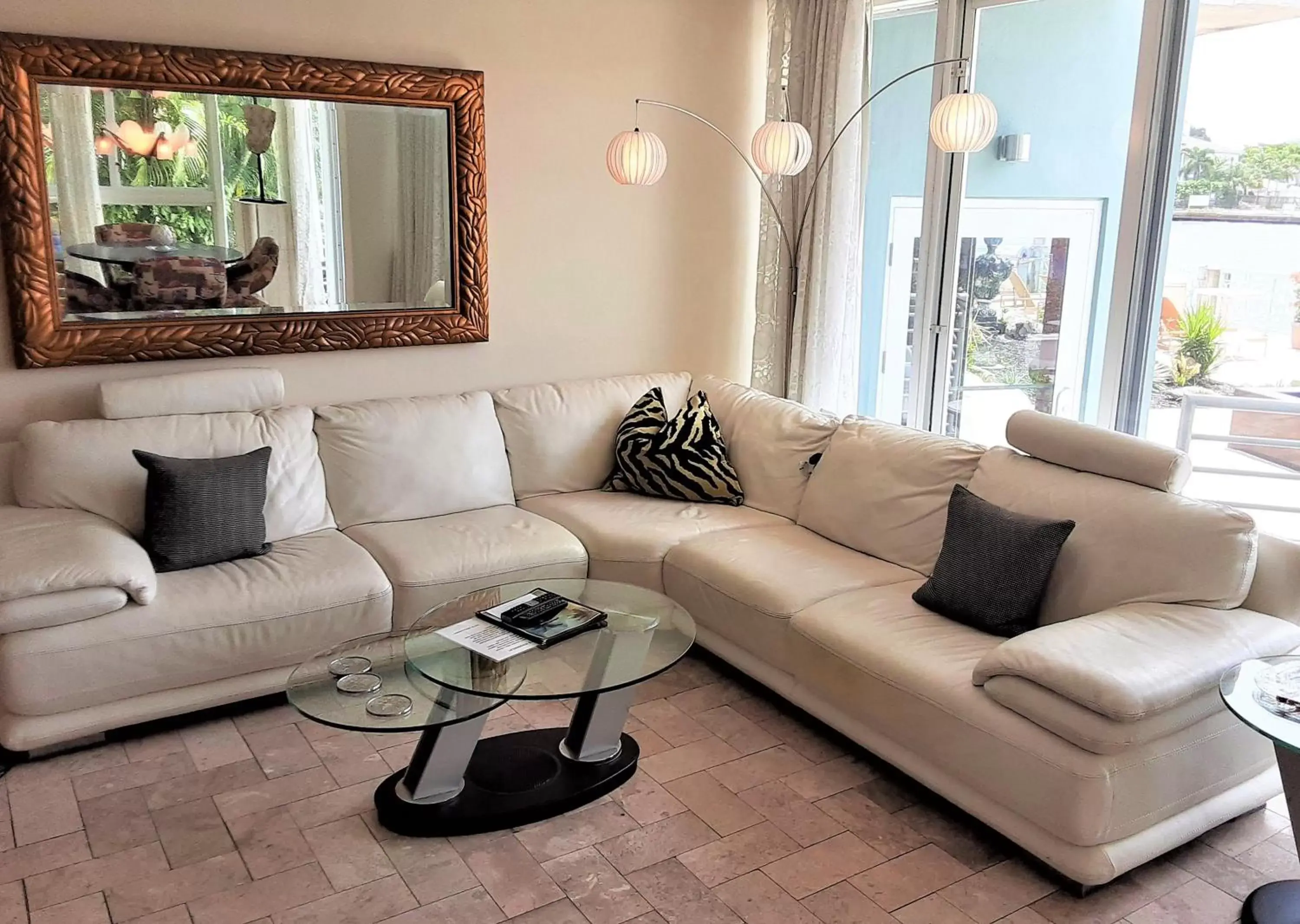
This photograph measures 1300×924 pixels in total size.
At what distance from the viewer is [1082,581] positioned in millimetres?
2955

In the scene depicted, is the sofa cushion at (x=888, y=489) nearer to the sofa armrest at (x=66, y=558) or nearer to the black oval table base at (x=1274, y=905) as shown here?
the black oval table base at (x=1274, y=905)

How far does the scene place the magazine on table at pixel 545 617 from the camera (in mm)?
2742

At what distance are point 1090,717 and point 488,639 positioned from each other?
146cm

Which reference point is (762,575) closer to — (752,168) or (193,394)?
(193,394)

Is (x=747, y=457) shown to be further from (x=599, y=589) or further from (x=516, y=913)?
(x=516, y=913)

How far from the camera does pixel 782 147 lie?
13.0 ft

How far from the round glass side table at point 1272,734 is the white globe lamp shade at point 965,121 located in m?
1.87

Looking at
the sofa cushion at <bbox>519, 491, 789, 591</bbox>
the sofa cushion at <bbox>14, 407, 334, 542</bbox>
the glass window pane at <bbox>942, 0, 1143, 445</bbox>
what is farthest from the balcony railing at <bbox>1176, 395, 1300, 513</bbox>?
the sofa cushion at <bbox>14, 407, 334, 542</bbox>

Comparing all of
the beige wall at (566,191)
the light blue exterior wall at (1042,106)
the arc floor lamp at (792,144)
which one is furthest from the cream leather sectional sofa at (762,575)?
the light blue exterior wall at (1042,106)

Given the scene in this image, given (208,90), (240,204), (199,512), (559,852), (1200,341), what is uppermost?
(208,90)

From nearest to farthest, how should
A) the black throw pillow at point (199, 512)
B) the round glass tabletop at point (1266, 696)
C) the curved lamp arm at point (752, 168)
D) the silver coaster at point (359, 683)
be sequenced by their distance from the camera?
1. the round glass tabletop at point (1266, 696)
2. the silver coaster at point (359, 683)
3. the black throw pillow at point (199, 512)
4. the curved lamp arm at point (752, 168)

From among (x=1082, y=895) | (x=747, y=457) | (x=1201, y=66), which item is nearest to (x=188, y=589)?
(x=747, y=457)

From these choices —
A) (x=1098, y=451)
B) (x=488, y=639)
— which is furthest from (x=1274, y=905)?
(x=488, y=639)

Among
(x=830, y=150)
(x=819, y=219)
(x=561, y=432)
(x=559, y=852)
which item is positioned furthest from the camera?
(x=819, y=219)
